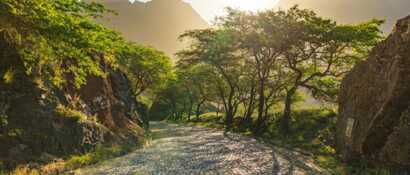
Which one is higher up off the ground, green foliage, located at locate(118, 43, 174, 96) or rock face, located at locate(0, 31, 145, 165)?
green foliage, located at locate(118, 43, 174, 96)

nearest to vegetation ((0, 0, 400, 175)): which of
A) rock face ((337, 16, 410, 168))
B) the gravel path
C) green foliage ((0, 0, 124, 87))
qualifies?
green foliage ((0, 0, 124, 87))

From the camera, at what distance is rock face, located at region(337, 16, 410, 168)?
14927 millimetres

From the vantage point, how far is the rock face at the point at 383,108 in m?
14.9

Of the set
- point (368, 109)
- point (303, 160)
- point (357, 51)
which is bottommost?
point (303, 160)

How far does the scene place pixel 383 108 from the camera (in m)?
16.1

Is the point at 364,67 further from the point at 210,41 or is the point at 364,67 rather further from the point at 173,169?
the point at 210,41

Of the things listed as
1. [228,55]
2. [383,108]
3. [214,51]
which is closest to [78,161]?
[383,108]

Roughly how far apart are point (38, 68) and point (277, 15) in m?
24.4

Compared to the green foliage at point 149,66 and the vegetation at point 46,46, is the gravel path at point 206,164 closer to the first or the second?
the vegetation at point 46,46

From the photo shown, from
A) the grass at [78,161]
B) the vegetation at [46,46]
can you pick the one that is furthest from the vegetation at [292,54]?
the vegetation at [46,46]

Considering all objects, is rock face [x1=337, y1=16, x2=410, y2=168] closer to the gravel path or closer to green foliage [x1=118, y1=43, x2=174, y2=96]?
the gravel path

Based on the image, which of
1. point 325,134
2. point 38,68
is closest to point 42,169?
point 38,68

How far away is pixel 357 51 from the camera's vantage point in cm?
3344

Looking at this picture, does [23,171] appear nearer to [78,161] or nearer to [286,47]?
[78,161]
